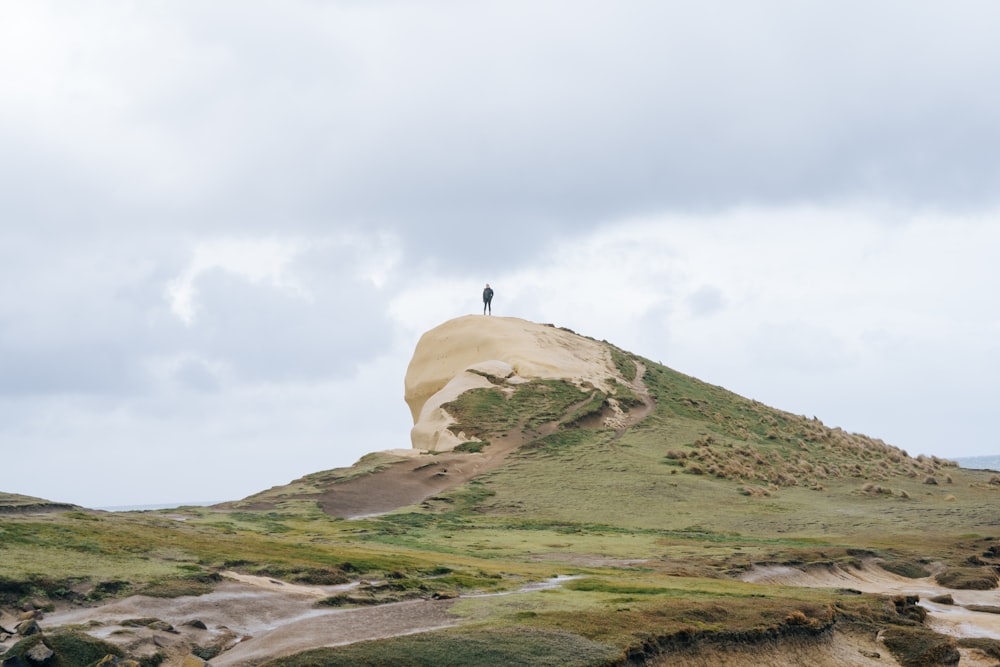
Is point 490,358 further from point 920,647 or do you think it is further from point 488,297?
point 920,647

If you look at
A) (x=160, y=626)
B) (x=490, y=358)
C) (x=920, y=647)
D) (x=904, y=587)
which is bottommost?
(x=920, y=647)

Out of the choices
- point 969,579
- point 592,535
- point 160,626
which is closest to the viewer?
point 160,626

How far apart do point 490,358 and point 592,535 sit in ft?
108

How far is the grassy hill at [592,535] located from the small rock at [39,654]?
3.44 metres

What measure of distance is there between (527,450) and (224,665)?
4122 centimetres

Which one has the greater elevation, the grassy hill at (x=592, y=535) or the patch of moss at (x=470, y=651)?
the grassy hill at (x=592, y=535)

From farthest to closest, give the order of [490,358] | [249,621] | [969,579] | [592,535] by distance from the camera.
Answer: [490,358], [592,535], [969,579], [249,621]

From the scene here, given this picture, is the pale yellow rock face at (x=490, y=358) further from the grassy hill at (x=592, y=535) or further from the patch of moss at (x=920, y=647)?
the patch of moss at (x=920, y=647)

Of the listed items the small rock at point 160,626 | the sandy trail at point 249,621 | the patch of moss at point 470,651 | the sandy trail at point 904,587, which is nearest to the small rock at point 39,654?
the sandy trail at point 249,621

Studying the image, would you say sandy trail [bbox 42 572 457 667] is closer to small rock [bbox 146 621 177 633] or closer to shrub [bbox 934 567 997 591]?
small rock [bbox 146 621 177 633]

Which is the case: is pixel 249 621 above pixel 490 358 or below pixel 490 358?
below

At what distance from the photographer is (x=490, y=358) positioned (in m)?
70.8

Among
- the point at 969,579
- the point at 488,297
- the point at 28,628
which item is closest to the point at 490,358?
the point at 488,297

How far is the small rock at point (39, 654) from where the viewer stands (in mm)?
15117
